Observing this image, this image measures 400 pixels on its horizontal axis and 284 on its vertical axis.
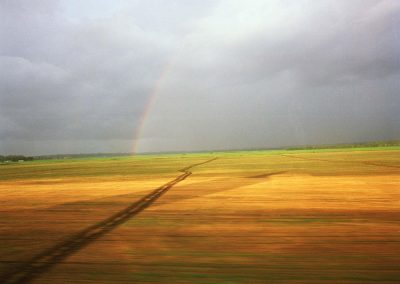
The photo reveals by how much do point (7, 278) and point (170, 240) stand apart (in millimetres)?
2872

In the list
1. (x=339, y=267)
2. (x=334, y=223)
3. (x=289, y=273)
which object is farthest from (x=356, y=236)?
(x=289, y=273)

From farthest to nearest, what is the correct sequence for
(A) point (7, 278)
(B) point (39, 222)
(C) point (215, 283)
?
(B) point (39, 222) → (A) point (7, 278) → (C) point (215, 283)

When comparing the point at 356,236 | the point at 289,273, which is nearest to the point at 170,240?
the point at 289,273

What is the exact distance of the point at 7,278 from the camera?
182 inches

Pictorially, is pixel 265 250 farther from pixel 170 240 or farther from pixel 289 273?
pixel 170 240

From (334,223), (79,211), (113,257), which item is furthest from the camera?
(79,211)

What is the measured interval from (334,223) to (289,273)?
128 inches

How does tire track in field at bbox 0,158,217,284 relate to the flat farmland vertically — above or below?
above

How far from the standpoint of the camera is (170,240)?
20.6 ft

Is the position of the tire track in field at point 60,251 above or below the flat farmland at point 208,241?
above

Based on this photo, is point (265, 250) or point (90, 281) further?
point (265, 250)

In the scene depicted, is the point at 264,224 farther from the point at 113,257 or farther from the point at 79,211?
the point at 79,211

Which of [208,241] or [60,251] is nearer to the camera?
[60,251]

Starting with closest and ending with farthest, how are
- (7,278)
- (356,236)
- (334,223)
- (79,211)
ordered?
(7,278)
(356,236)
(334,223)
(79,211)
